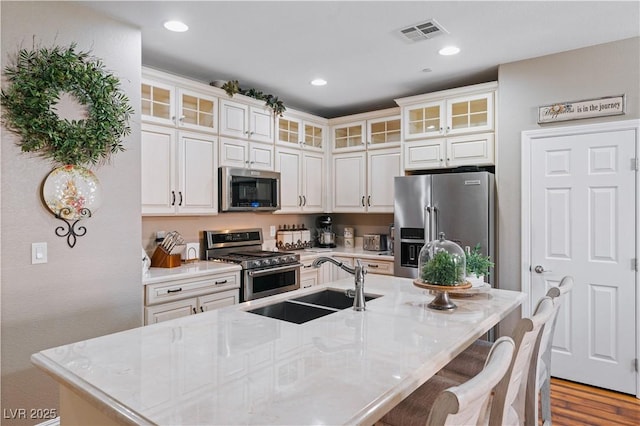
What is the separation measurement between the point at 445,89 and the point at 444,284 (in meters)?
2.90

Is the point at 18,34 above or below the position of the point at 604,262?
above

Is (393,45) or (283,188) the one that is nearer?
(393,45)

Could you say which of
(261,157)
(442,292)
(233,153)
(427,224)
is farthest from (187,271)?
(427,224)

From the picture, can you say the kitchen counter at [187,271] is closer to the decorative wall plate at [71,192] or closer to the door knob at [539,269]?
the decorative wall plate at [71,192]

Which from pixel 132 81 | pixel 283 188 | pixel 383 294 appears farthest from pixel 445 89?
pixel 132 81

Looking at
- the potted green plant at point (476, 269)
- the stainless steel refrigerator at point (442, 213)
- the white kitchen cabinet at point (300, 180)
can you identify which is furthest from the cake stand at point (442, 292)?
the white kitchen cabinet at point (300, 180)

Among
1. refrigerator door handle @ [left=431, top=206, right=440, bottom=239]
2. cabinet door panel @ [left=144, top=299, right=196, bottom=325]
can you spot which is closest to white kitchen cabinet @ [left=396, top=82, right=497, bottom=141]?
refrigerator door handle @ [left=431, top=206, right=440, bottom=239]

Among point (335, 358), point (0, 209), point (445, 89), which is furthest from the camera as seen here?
point (445, 89)

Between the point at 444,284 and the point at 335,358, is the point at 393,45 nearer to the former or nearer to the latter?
the point at 444,284

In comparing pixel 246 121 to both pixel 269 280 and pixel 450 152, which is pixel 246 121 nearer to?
pixel 269 280

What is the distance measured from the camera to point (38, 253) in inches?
91.4

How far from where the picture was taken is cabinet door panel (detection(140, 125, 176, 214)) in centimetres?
Result: 319

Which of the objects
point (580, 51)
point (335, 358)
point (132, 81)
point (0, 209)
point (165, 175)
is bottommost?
point (335, 358)

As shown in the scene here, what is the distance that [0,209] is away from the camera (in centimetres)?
218
